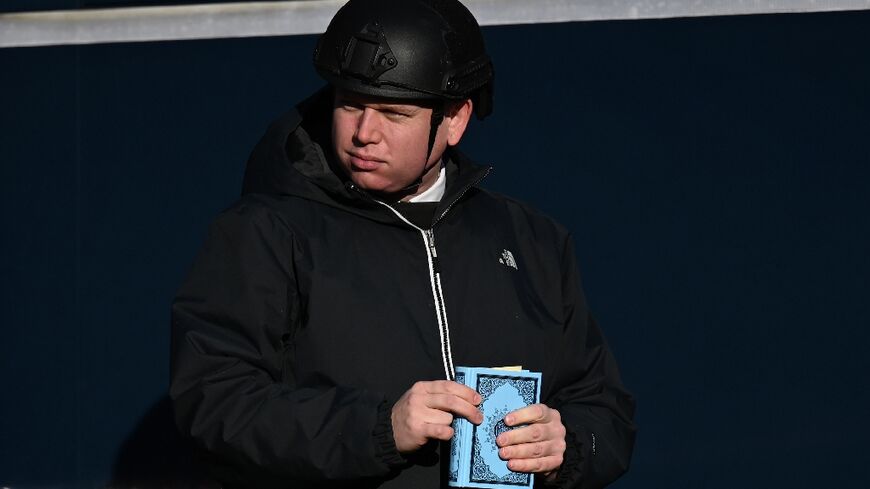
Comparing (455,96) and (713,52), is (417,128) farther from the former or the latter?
(713,52)

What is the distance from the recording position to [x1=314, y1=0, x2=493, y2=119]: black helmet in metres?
2.95

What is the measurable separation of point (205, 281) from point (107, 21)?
2340mm

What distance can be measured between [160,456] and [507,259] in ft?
7.39

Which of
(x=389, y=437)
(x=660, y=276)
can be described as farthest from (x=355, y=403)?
(x=660, y=276)

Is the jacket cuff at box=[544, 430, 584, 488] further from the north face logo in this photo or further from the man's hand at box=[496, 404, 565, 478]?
the north face logo

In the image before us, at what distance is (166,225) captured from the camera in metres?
4.99

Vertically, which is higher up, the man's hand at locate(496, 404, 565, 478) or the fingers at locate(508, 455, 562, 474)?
the man's hand at locate(496, 404, 565, 478)

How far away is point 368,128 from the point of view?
2.96 m

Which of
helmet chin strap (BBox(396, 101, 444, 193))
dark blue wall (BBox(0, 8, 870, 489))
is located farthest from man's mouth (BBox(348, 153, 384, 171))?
dark blue wall (BBox(0, 8, 870, 489))

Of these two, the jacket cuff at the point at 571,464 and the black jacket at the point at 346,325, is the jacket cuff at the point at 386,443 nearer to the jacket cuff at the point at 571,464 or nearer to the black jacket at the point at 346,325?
the black jacket at the point at 346,325

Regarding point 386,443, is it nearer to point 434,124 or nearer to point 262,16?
point 434,124

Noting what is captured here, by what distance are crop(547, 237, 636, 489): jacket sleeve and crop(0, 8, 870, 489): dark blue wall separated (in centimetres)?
146

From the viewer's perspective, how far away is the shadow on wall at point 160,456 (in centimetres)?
503

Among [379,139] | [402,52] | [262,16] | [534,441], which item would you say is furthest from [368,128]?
[262,16]
